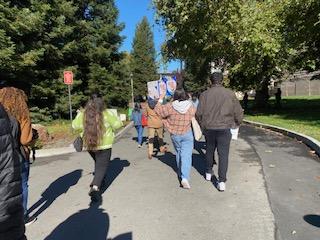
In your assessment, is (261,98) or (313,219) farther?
(261,98)

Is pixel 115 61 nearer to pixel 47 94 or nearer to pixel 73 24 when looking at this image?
pixel 73 24

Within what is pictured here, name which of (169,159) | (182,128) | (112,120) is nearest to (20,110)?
(112,120)

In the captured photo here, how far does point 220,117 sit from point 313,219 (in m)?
2.34

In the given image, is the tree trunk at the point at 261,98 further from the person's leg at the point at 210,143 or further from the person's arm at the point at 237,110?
the person's arm at the point at 237,110

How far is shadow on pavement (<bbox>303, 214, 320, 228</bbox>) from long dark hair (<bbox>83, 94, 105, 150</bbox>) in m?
3.27

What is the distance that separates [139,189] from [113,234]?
8.47 feet

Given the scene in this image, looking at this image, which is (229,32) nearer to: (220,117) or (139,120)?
(139,120)

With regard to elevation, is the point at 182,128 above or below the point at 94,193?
above

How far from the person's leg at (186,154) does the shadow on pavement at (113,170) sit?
1443 millimetres

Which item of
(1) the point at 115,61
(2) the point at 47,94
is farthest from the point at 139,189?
(1) the point at 115,61

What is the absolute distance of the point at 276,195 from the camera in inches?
299

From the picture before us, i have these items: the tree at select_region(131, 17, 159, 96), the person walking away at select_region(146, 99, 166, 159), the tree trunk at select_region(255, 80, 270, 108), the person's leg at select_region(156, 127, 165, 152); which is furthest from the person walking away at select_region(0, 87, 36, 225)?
the tree at select_region(131, 17, 159, 96)

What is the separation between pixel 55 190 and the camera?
890cm

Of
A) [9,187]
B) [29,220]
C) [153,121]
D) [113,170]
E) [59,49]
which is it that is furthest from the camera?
[59,49]
